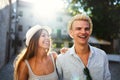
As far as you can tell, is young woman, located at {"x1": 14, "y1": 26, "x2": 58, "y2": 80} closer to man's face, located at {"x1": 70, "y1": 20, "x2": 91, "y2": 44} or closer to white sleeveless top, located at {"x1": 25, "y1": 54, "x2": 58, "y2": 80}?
white sleeveless top, located at {"x1": 25, "y1": 54, "x2": 58, "y2": 80}

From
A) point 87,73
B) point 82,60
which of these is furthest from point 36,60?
point 87,73

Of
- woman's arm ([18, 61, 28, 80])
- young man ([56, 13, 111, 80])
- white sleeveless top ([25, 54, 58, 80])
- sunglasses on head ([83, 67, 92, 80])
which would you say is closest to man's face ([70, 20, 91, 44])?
young man ([56, 13, 111, 80])

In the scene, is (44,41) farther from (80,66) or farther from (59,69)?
(80,66)

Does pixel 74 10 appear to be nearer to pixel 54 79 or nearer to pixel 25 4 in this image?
pixel 54 79

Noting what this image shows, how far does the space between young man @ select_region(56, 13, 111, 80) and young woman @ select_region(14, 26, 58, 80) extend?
0.18 metres

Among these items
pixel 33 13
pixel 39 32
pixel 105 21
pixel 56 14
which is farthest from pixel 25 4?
pixel 39 32

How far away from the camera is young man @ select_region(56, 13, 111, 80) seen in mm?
3580

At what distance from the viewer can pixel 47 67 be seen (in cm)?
388

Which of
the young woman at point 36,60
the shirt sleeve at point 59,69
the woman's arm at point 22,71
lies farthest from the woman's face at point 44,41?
the woman's arm at point 22,71

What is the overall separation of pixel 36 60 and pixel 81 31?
2.19ft

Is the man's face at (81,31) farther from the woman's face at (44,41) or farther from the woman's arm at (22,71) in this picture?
the woman's arm at (22,71)

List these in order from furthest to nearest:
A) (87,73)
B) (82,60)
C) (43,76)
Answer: (43,76) → (82,60) → (87,73)

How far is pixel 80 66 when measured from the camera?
11.8 feet

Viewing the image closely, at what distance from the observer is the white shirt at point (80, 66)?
3.59 m
